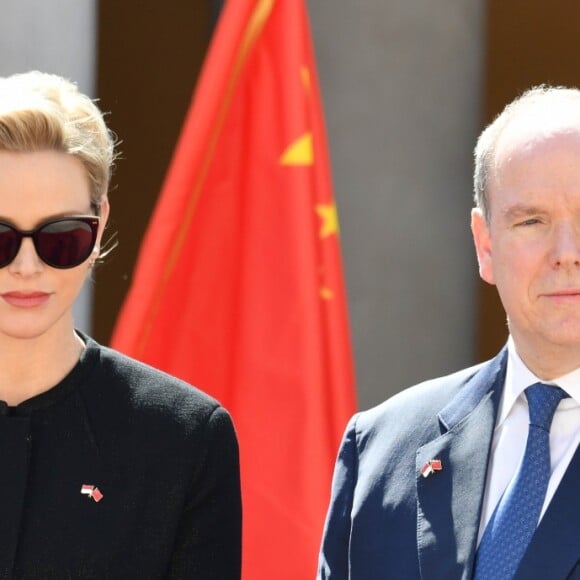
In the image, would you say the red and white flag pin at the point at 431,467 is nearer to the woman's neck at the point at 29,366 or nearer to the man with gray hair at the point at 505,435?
the man with gray hair at the point at 505,435

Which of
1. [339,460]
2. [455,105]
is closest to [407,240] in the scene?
[455,105]

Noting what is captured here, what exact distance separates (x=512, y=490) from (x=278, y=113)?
6.28ft

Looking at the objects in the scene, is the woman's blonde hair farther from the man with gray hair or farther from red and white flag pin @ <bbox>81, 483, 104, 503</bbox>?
the man with gray hair

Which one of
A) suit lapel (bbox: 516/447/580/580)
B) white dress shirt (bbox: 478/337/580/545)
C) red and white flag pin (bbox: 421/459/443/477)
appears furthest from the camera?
red and white flag pin (bbox: 421/459/443/477)

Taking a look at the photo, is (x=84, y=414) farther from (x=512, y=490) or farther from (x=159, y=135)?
(x=159, y=135)

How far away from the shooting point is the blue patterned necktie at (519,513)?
8.52 ft

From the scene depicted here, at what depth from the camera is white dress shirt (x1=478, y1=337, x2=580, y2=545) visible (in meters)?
2.68

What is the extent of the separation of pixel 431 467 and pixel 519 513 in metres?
0.26

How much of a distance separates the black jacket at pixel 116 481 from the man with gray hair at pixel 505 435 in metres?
0.27

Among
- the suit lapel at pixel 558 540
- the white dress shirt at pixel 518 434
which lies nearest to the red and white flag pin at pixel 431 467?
the white dress shirt at pixel 518 434

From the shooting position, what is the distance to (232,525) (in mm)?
2832

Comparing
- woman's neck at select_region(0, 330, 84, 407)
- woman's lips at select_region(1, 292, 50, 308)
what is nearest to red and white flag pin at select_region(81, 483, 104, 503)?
woman's neck at select_region(0, 330, 84, 407)

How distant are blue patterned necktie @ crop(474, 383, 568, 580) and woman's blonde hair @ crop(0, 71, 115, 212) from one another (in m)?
0.93

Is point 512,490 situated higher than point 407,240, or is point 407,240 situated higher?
point 407,240
